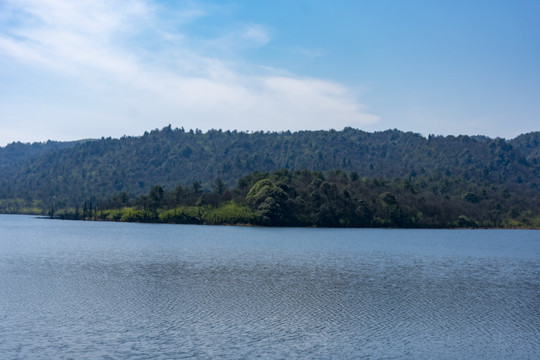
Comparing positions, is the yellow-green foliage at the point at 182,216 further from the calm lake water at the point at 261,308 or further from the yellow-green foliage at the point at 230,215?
the calm lake water at the point at 261,308

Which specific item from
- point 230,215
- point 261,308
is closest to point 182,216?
point 230,215

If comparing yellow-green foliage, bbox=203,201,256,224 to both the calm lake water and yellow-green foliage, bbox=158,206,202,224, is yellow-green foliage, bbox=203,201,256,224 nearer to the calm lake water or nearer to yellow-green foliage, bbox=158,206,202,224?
yellow-green foliage, bbox=158,206,202,224

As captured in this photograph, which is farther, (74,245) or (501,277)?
(74,245)

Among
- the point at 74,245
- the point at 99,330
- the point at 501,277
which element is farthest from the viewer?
the point at 74,245

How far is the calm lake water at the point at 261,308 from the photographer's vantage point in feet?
102

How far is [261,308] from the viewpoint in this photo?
41.4m

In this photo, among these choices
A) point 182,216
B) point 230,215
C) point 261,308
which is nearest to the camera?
point 261,308

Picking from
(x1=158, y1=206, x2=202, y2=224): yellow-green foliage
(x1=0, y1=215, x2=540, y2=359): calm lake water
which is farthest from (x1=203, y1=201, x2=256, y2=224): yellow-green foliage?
(x1=0, y1=215, x2=540, y2=359): calm lake water

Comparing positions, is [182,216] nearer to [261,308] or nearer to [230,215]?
[230,215]

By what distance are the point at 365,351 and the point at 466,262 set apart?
55.8m

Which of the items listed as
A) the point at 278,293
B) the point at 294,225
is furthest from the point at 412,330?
the point at 294,225

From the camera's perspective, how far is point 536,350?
32.8 m

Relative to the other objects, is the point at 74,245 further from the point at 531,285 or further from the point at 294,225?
the point at 294,225

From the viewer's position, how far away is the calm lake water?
31016 millimetres
